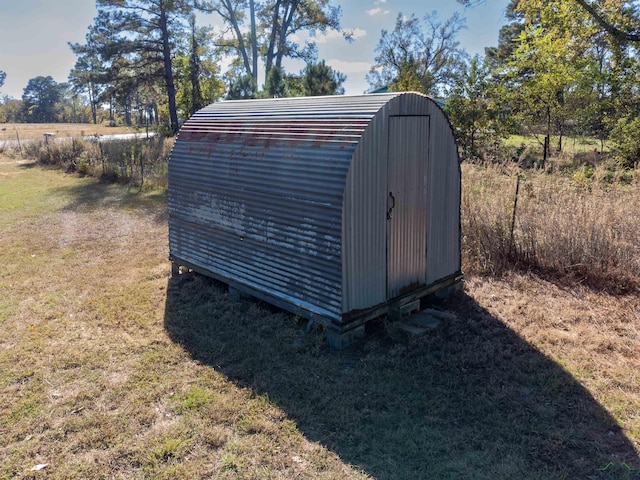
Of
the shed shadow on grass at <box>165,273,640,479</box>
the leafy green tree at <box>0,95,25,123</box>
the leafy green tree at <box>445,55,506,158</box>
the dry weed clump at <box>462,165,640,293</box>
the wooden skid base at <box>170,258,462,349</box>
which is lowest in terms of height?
the shed shadow on grass at <box>165,273,640,479</box>

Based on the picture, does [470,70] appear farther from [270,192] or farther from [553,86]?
[270,192]

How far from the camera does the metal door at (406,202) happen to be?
4.73 metres

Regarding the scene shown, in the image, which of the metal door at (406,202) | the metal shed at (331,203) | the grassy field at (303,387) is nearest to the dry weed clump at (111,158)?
the grassy field at (303,387)

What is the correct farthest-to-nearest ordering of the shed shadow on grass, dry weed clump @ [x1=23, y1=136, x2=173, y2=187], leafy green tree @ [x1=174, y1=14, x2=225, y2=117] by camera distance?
leafy green tree @ [x1=174, y1=14, x2=225, y2=117], dry weed clump @ [x1=23, y1=136, x2=173, y2=187], the shed shadow on grass

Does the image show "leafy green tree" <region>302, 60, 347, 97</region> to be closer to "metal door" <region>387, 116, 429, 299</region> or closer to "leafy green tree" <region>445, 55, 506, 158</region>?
"leafy green tree" <region>445, 55, 506, 158</region>

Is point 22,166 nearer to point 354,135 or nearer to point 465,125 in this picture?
point 465,125

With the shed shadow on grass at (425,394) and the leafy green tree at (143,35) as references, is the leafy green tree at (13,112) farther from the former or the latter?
the shed shadow on grass at (425,394)

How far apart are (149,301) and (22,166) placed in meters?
16.9

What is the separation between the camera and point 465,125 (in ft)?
45.3

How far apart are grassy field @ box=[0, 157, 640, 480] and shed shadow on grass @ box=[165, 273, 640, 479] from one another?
14 mm

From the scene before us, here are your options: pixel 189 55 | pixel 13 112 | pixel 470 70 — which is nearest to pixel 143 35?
pixel 189 55

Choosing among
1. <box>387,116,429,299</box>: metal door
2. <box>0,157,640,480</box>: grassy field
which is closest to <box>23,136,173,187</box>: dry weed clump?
<box>0,157,640,480</box>: grassy field

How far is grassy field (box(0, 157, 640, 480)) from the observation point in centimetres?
317

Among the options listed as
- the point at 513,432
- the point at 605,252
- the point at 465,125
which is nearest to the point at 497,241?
the point at 605,252
